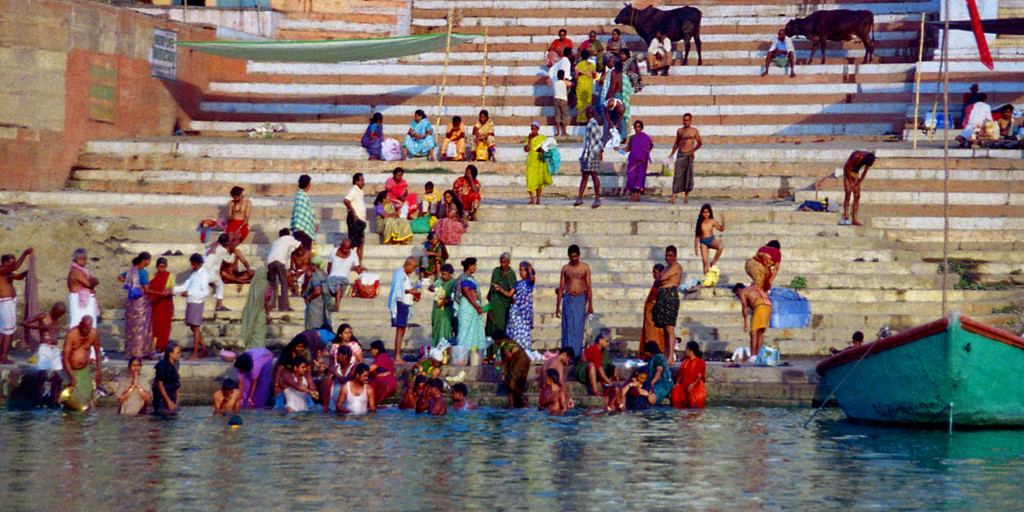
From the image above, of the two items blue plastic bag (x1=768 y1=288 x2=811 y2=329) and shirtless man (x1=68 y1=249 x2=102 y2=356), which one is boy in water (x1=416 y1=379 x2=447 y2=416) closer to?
shirtless man (x1=68 y1=249 x2=102 y2=356)

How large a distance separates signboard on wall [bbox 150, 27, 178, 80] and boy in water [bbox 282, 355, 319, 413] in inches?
354

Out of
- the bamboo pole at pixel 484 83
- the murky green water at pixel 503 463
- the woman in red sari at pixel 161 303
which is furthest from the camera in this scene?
the bamboo pole at pixel 484 83

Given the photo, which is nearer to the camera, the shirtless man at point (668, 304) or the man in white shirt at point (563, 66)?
the shirtless man at point (668, 304)

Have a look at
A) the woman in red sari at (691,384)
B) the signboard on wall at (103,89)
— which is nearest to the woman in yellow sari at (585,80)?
the signboard on wall at (103,89)

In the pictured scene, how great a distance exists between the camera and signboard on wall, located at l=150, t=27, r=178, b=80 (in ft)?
63.9

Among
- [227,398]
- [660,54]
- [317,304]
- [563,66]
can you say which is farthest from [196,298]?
[660,54]

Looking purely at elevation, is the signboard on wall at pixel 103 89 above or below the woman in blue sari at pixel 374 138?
above

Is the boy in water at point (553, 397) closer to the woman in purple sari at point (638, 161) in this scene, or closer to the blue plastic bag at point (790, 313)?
the blue plastic bag at point (790, 313)

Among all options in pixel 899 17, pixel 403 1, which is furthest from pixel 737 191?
pixel 403 1

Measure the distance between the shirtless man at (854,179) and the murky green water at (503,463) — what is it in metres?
4.25

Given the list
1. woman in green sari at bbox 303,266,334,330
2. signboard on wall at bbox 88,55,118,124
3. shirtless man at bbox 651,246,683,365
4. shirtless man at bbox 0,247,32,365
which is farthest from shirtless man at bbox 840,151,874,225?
signboard on wall at bbox 88,55,118,124

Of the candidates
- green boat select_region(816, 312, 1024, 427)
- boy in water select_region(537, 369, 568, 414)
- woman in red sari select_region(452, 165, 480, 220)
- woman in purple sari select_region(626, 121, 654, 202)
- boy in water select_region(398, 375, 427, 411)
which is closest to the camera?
green boat select_region(816, 312, 1024, 427)

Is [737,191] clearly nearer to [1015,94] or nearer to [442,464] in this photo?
[1015,94]

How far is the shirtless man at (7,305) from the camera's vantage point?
12.7 meters
